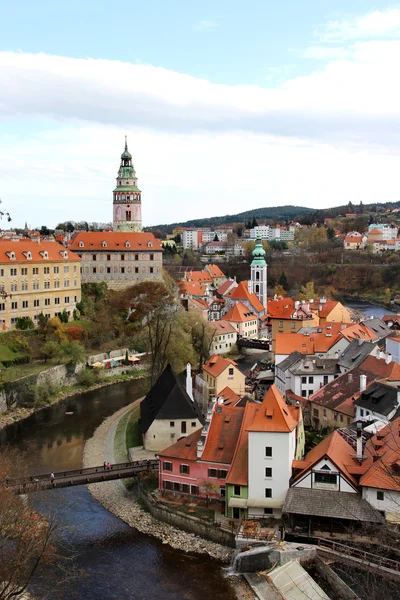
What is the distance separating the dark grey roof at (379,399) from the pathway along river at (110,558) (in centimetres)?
966

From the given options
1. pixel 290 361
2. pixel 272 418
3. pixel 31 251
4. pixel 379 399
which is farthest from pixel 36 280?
pixel 272 418

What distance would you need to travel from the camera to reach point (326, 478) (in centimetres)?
2003

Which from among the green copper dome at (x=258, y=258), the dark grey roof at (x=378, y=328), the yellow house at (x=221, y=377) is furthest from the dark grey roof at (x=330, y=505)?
the green copper dome at (x=258, y=258)

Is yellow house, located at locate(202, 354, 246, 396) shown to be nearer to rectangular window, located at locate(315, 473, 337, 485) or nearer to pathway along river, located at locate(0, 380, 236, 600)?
pathway along river, located at locate(0, 380, 236, 600)

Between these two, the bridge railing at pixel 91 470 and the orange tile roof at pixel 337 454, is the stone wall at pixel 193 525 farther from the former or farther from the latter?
the orange tile roof at pixel 337 454

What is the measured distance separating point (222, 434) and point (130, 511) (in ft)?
Result: 13.9

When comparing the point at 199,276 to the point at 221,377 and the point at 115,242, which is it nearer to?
the point at 115,242

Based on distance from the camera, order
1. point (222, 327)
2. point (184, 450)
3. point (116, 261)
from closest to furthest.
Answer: point (184, 450), point (222, 327), point (116, 261)

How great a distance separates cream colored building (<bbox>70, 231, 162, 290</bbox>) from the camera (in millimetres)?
56812

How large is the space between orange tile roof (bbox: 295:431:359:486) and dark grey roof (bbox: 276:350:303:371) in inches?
479

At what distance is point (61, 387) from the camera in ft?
129

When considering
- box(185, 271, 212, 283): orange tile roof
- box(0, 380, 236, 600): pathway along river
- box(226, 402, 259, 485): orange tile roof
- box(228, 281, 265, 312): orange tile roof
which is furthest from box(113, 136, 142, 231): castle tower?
box(226, 402, 259, 485): orange tile roof

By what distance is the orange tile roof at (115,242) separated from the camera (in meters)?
56.9

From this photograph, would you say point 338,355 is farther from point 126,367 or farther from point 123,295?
point 123,295
